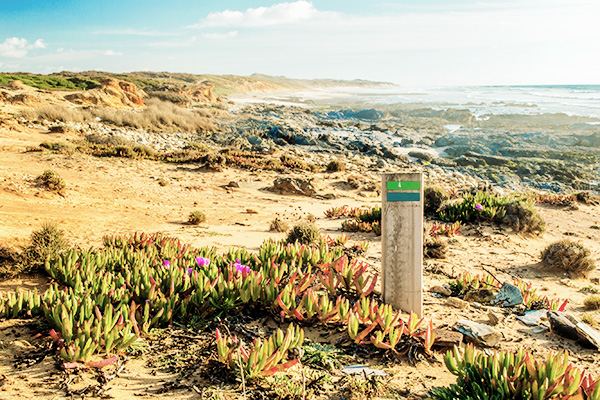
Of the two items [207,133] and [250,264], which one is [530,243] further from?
[207,133]

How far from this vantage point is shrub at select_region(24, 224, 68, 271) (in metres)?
5.06

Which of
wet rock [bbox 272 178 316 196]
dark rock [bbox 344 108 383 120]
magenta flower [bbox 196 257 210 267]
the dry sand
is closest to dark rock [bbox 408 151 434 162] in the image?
the dry sand

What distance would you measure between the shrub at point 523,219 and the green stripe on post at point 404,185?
6.09 m

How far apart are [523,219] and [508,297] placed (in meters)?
4.72

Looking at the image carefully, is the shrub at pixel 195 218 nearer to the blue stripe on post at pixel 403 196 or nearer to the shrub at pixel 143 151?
the blue stripe on post at pixel 403 196

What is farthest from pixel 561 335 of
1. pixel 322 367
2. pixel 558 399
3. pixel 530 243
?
pixel 530 243

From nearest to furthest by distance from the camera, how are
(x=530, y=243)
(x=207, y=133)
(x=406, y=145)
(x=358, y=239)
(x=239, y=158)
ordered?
(x=358, y=239)
(x=530, y=243)
(x=239, y=158)
(x=207, y=133)
(x=406, y=145)

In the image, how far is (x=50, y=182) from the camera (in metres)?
9.30

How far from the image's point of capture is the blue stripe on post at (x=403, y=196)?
12.9 ft

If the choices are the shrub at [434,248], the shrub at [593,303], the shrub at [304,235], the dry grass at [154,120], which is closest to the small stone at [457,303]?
the shrub at [593,303]

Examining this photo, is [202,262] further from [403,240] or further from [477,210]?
[477,210]

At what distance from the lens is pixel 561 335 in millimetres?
4027

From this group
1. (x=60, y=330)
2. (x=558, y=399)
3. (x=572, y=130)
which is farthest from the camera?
(x=572, y=130)

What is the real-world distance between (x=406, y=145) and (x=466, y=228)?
65.5 ft
